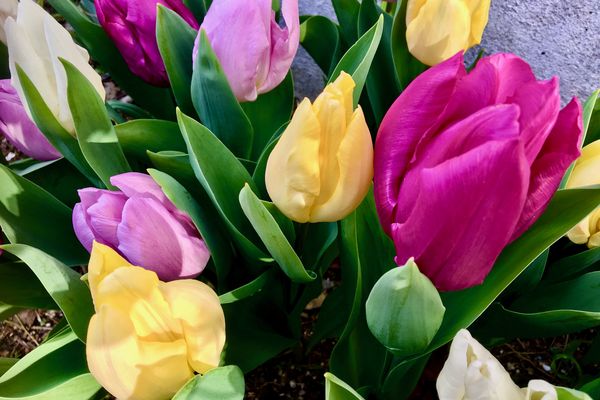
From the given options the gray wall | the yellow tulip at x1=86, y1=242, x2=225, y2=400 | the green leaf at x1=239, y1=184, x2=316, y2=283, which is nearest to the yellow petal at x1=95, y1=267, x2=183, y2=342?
the yellow tulip at x1=86, y1=242, x2=225, y2=400

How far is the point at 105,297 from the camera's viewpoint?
1.56 feet

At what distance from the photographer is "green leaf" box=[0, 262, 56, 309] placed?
74cm

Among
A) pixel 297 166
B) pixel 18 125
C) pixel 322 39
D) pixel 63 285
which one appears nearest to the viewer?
pixel 297 166

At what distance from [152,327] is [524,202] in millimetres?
301

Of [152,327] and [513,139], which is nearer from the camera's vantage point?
[513,139]

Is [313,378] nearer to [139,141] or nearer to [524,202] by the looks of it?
[139,141]

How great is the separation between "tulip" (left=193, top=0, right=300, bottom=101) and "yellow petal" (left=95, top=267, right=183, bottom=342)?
10.1 inches

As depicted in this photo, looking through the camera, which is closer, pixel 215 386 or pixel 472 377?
pixel 472 377

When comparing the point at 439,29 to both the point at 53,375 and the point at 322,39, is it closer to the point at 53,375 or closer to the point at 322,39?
the point at 322,39

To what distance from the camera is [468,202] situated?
1.36ft

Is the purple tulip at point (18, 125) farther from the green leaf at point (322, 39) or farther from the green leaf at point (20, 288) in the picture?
the green leaf at point (322, 39)

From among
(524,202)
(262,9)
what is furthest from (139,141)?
(524,202)

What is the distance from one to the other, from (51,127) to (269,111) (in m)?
0.31

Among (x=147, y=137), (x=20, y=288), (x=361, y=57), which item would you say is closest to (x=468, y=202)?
(x=361, y=57)
